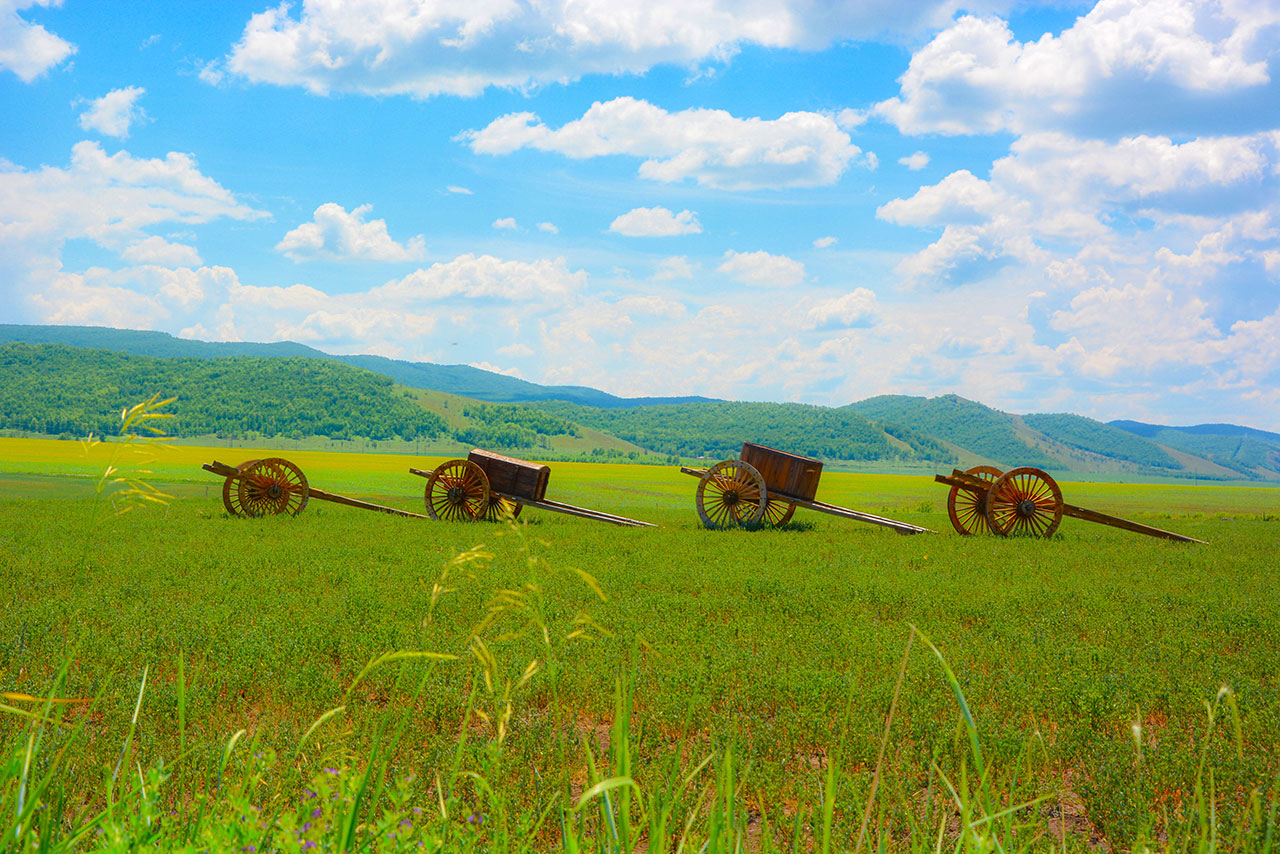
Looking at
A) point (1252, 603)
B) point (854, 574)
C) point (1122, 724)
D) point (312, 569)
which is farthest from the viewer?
point (854, 574)

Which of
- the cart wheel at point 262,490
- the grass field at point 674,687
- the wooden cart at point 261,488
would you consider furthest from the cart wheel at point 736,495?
the cart wheel at point 262,490

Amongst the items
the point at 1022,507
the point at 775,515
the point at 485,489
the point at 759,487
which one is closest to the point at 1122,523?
the point at 1022,507

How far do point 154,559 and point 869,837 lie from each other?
444 inches

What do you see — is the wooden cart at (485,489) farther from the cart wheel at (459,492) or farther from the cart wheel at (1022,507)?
the cart wheel at (1022,507)

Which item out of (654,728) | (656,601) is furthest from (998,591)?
(654,728)

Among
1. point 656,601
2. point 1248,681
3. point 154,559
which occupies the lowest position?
point 154,559

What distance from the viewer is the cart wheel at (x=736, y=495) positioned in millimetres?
18094

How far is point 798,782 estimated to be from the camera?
13.4ft

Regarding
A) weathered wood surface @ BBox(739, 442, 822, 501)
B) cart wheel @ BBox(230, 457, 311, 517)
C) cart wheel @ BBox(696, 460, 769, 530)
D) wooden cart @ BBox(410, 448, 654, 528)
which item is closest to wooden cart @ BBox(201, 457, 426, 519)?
cart wheel @ BBox(230, 457, 311, 517)

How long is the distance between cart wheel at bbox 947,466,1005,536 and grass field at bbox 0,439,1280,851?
14.5 ft

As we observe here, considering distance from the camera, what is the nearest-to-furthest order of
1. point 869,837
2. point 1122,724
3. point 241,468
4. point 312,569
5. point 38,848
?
point 38,848 → point 869,837 → point 1122,724 → point 312,569 → point 241,468

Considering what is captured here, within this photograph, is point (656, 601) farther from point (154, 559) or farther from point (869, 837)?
point (154, 559)

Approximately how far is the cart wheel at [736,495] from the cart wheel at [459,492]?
216 inches

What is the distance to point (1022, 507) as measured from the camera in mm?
17484
